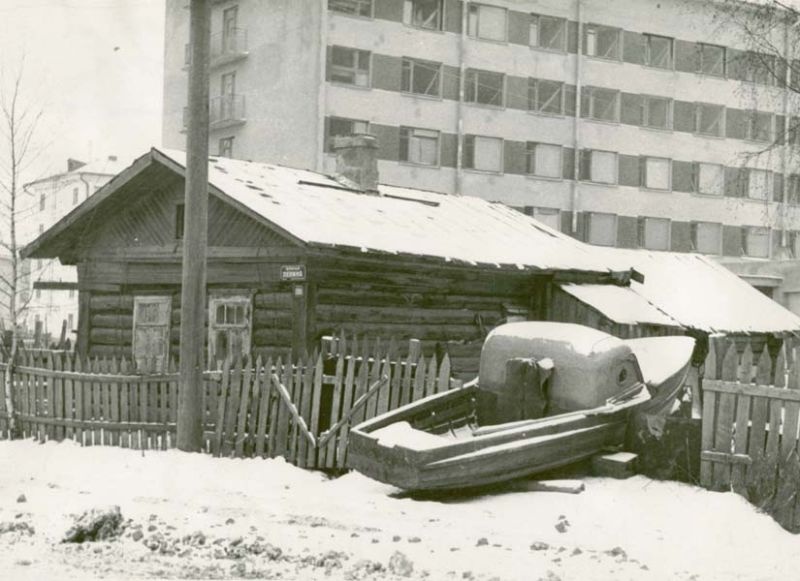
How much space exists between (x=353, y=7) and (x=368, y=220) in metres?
23.9

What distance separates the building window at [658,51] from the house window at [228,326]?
3382 centimetres

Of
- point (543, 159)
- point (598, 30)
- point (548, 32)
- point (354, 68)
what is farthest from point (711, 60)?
point (354, 68)

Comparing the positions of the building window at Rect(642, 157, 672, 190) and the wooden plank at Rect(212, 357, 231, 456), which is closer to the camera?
the wooden plank at Rect(212, 357, 231, 456)

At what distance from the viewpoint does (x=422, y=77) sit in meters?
40.4

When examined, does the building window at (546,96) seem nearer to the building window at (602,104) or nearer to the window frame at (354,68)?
the building window at (602,104)

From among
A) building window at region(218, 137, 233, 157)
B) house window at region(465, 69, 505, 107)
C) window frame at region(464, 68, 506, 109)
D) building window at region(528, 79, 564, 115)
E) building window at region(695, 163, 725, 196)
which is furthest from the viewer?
building window at region(695, 163, 725, 196)

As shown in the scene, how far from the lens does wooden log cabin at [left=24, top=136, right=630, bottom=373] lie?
1569 centimetres

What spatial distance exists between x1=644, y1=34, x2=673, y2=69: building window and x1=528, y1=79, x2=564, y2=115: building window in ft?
16.9

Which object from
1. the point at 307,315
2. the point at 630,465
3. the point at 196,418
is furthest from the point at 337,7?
the point at 630,465

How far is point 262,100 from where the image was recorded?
3988cm

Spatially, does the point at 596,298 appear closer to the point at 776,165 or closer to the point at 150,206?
the point at 150,206

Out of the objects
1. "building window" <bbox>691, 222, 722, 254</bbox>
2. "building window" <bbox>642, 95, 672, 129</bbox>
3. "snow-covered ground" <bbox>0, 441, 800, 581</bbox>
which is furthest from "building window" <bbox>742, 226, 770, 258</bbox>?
"snow-covered ground" <bbox>0, 441, 800, 581</bbox>

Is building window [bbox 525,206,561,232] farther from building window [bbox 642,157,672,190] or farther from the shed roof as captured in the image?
the shed roof

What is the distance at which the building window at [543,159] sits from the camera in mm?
43188
